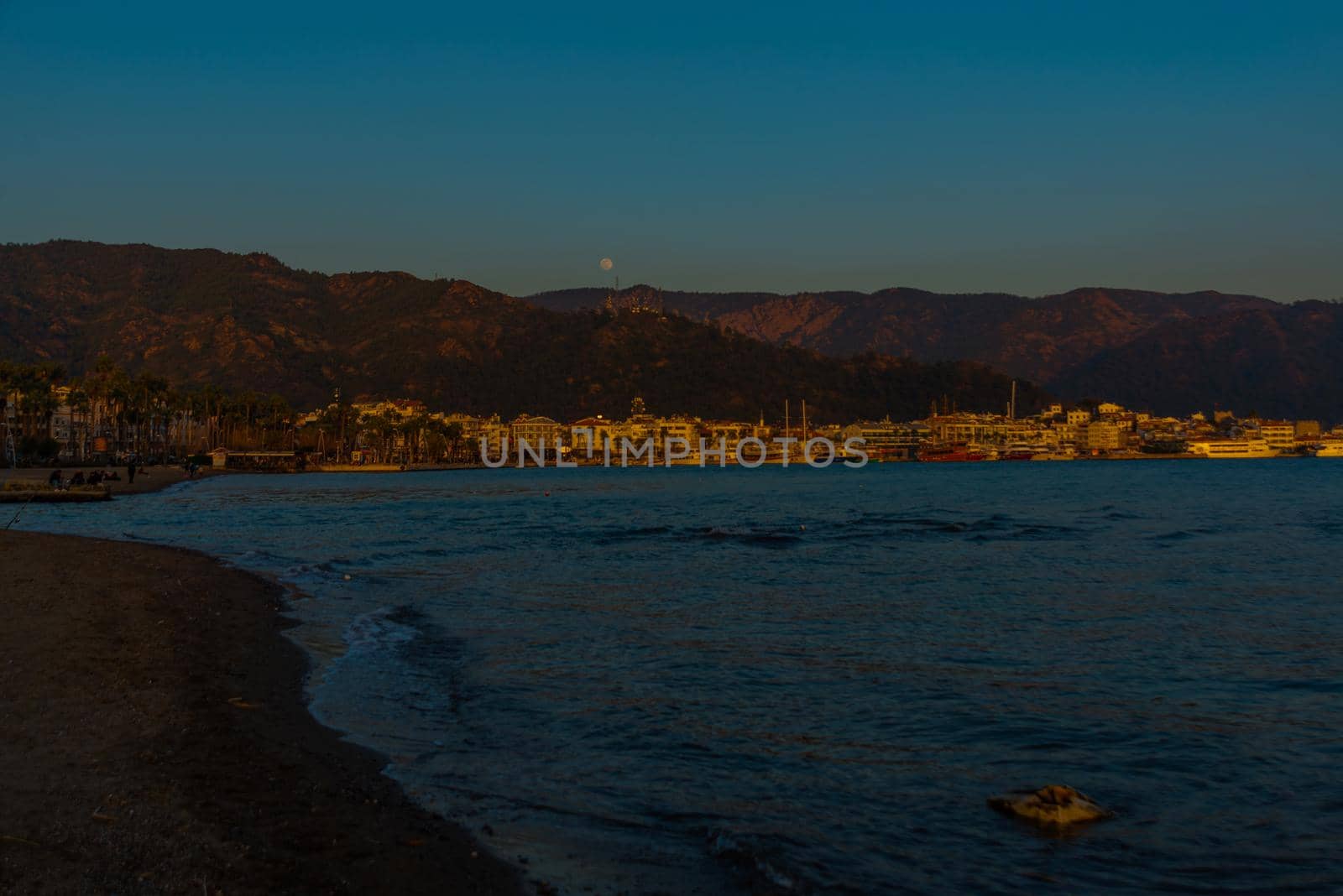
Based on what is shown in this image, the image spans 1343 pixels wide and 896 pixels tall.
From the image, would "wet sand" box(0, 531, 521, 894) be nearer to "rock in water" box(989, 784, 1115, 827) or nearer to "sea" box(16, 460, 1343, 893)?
"sea" box(16, 460, 1343, 893)

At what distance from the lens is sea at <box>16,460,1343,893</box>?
751 cm

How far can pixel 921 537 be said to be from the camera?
36.6m

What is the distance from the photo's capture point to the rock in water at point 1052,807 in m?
8.12

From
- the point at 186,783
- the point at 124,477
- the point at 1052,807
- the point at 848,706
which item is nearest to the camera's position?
the point at 186,783

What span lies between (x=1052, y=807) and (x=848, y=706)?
3832mm

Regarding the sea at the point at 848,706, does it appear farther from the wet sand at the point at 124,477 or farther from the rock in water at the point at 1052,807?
the wet sand at the point at 124,477

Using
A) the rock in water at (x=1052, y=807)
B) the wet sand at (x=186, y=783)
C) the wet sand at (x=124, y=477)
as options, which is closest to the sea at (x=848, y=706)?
the rock in water at (x=1052, y=807)

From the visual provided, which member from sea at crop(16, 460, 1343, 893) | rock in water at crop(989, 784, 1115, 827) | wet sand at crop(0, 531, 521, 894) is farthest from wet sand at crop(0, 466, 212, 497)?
rock in water at crop(989, 784, 1115, 827)

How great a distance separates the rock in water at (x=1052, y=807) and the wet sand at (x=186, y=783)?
3973 millimetres

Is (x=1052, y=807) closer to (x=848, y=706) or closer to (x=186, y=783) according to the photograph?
(x=848, y=706)

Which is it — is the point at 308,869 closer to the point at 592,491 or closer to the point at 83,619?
the point at 83,619

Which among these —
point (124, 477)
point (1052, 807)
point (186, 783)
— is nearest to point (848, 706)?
point (1052, 807)

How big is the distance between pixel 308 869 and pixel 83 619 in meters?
10.1

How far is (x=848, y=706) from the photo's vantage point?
1193cm
